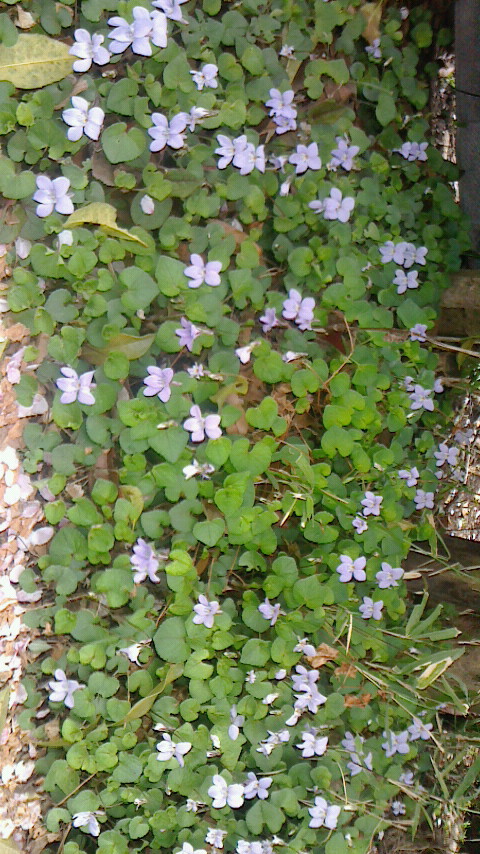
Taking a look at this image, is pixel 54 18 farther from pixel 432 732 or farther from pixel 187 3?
pixel 432 732

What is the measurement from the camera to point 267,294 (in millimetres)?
1736

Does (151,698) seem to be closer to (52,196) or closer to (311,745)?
(311,745)

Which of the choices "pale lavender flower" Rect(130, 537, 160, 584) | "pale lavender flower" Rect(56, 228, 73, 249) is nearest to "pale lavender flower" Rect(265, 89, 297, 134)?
"pale lavender flower" Rect(56, 228, 73, 249)

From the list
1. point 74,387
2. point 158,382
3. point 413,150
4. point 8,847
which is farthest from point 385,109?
point 8,847

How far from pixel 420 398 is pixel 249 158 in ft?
2.56

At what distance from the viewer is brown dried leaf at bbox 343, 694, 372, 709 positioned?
179cm

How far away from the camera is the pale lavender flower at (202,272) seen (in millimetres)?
1586

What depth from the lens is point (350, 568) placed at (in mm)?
1769

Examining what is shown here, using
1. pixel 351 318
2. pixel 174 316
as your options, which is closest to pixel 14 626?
pixel 174 316

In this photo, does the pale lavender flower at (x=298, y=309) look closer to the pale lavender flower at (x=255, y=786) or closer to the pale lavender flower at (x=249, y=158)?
the pale lavender flower at (x=249, y=158)

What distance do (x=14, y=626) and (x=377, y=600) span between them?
88cm

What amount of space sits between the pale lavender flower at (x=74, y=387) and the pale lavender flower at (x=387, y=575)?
85cm

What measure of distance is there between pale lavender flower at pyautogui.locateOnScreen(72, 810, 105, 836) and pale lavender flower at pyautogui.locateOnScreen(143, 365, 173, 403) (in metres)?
0.88

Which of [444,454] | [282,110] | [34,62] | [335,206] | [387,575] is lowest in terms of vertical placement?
[387,575]
